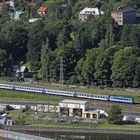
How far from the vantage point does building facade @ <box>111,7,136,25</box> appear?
42531 mm

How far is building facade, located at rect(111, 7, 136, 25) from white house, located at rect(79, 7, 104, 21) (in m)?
2.06

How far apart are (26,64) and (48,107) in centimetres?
962

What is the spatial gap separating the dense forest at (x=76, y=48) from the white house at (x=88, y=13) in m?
0.62

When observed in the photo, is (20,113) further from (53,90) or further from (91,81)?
(91,81)

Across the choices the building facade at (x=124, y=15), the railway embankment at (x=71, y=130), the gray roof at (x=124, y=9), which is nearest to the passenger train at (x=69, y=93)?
the railway embankment at (x=71, y=130)

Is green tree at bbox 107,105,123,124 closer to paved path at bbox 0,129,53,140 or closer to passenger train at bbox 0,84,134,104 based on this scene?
passenger train at bbox 0,84,134,104

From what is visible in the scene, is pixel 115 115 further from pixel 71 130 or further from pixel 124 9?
pixel 124 9

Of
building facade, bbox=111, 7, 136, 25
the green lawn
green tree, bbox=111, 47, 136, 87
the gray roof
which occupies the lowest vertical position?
the green lawn

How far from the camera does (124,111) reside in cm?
2784

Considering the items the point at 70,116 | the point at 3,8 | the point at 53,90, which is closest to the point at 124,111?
the point at 70,116

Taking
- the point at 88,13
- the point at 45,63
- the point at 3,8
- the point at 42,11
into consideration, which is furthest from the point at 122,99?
the point at 3,8

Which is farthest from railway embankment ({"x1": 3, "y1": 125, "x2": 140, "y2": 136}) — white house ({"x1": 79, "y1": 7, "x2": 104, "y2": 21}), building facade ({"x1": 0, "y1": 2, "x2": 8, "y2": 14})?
building facade ({"x1": 0, "y1": 2, "x2": 8, "y2": 14})

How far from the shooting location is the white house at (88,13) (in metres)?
44.2

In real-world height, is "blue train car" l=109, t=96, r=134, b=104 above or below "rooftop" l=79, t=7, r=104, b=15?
below
